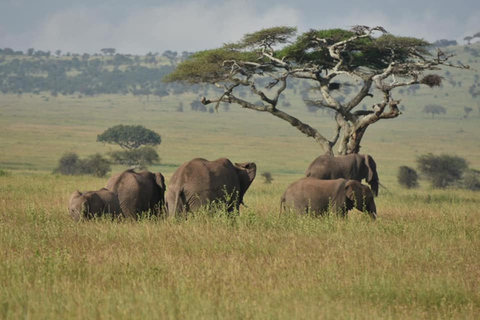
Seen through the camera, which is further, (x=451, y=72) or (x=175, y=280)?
(x=451, y=72)

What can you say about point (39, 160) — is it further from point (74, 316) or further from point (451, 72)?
point (451, 72)

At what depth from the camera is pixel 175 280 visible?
7.82m

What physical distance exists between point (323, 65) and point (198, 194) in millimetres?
15524

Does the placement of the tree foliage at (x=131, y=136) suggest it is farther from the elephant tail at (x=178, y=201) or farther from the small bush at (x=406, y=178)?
the elephant tail at (x=178, y=201)

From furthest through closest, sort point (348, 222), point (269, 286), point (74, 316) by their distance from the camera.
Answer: point (348, 222)
point (269, 286)
point (74, 316)

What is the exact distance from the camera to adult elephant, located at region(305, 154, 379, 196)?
61.0 ft

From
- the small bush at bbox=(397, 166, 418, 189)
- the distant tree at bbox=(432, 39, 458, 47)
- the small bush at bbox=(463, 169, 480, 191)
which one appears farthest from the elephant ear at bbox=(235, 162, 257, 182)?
the distant tree at bbox=(432, 39, 458, 47)

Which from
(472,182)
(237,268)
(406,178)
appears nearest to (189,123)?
(472,182)

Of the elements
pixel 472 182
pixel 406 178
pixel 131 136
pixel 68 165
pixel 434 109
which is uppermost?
pixel 434 109

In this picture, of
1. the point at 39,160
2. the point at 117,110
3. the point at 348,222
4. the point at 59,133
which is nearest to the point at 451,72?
the point at 117,110

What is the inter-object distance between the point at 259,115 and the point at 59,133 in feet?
169

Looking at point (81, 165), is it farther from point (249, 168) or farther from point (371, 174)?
point (249, 168)

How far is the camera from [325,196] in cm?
1362

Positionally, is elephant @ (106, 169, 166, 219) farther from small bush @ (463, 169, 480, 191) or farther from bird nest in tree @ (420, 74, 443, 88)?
small bush @ (463, 169, 480, 191)
